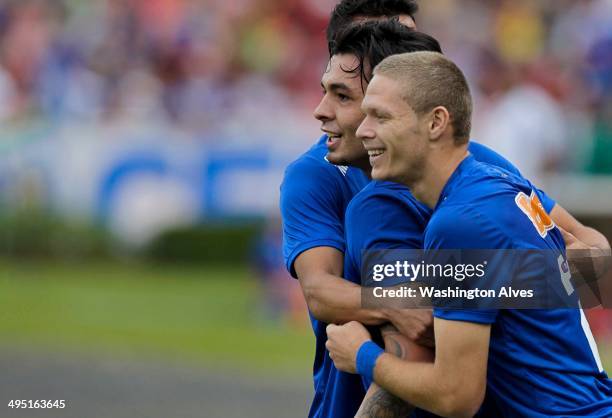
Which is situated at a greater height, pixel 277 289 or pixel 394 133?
pixel 277 289

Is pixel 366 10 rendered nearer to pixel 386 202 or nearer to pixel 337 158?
pixel 337 158

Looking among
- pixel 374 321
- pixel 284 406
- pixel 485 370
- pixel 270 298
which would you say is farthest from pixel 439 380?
pixel 270 298

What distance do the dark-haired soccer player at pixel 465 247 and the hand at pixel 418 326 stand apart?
0.10 meters

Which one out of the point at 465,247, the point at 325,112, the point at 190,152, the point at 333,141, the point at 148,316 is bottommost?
the point at 465,247

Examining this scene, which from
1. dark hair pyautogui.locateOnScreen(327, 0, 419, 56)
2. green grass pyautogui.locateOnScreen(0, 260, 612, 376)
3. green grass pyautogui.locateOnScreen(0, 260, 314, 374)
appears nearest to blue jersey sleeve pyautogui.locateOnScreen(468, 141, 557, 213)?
dark hair pyautogui.locateOnScreen(327, 0, 419, 56)

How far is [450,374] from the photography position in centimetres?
402

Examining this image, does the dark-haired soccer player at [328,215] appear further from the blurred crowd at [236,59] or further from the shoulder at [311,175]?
the blurred crowd at [236,59]

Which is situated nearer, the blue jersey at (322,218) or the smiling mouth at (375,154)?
the smiling mouth at (375,154)

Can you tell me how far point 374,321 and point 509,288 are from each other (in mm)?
604

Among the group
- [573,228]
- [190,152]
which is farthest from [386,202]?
[190,152]

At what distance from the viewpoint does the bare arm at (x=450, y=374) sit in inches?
158

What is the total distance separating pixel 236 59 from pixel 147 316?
573 centimetres

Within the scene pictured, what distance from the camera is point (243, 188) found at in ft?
56.7

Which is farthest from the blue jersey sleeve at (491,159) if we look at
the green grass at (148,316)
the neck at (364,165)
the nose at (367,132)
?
the green grass at (148,316)
